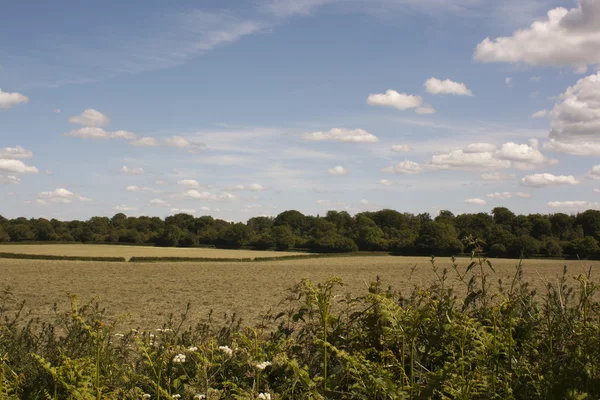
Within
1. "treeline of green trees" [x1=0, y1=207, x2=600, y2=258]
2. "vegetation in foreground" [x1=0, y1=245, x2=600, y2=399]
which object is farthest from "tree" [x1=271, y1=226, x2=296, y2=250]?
"vegetation in foreground" [x1=0, y1=245, x2=600, y2=399]

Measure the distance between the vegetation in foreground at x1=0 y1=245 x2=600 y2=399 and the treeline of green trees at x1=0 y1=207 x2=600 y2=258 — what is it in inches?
3506

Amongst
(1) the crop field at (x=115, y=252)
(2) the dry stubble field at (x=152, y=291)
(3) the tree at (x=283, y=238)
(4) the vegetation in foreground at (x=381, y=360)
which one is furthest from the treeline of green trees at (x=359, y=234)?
(4) the vegetation in foreground at (x=381, y=360)

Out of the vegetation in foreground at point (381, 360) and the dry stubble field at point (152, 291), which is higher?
the vegetation in foreground at point (381, 360)

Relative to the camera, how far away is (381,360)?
3.32 metres

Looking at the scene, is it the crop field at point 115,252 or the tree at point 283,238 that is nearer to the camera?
the crop field at point 115,252

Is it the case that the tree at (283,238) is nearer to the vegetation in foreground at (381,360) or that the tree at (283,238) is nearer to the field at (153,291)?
the field at (153,291)

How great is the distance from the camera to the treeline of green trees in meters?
90.3

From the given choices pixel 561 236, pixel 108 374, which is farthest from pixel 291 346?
pixel 561 236

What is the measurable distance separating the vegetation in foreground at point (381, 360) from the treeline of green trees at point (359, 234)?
292 ft

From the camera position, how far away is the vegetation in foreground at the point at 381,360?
2.54 m

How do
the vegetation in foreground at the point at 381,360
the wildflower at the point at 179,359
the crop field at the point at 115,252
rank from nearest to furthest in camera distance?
the vegetation in foreground at the point at 381,360, the wildflower at the point at 179,359, the crop field at the point at 115,252

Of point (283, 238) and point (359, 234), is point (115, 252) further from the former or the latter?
point (359, 234)

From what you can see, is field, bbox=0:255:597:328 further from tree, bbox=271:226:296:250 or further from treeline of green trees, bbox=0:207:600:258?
tree, bbox=271:226:296:250

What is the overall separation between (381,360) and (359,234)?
10454cm
